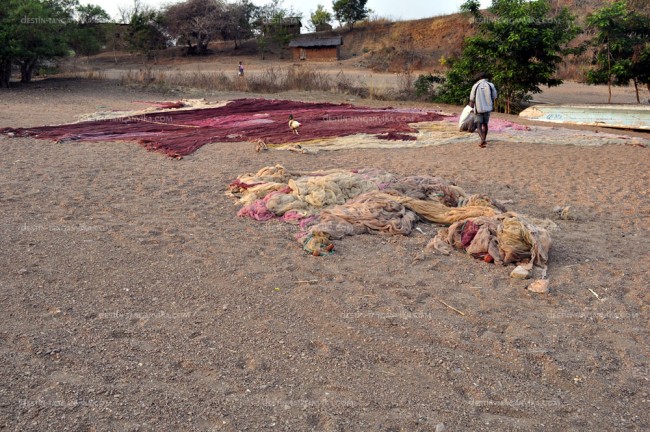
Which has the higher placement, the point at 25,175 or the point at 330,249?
the point at 25,175

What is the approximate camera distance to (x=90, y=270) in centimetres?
458

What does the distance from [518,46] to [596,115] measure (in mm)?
3172

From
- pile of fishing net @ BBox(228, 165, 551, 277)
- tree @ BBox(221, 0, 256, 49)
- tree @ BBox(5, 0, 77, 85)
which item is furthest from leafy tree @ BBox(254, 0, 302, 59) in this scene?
pile of fishing net @ BBox(228, 165, 551, 277)

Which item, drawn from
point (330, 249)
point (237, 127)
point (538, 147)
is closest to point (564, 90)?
point (538, 147)

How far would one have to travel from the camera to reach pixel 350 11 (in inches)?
1713

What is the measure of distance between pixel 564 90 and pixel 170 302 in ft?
82.8

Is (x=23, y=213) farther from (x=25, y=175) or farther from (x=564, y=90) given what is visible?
(x=564, y=90)

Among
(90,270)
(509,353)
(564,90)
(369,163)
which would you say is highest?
(564,90)

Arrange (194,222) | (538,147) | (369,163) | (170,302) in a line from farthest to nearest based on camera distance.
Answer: (538,147) < (369,163) < (194,222) < (170,302)

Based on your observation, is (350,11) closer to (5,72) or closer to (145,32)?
(145,32)

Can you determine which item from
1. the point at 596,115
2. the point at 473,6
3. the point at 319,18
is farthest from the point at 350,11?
the point at 596,115

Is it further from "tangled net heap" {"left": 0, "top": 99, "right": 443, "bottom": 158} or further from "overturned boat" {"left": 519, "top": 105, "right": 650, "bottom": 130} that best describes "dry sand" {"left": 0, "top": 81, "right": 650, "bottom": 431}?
"overturned boat" {"left": 519, "top": 105, "right": 650, "bottom": 130}

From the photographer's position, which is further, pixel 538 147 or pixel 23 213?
pixel 538 147

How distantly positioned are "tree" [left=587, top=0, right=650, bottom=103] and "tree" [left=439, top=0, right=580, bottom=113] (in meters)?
0.66
